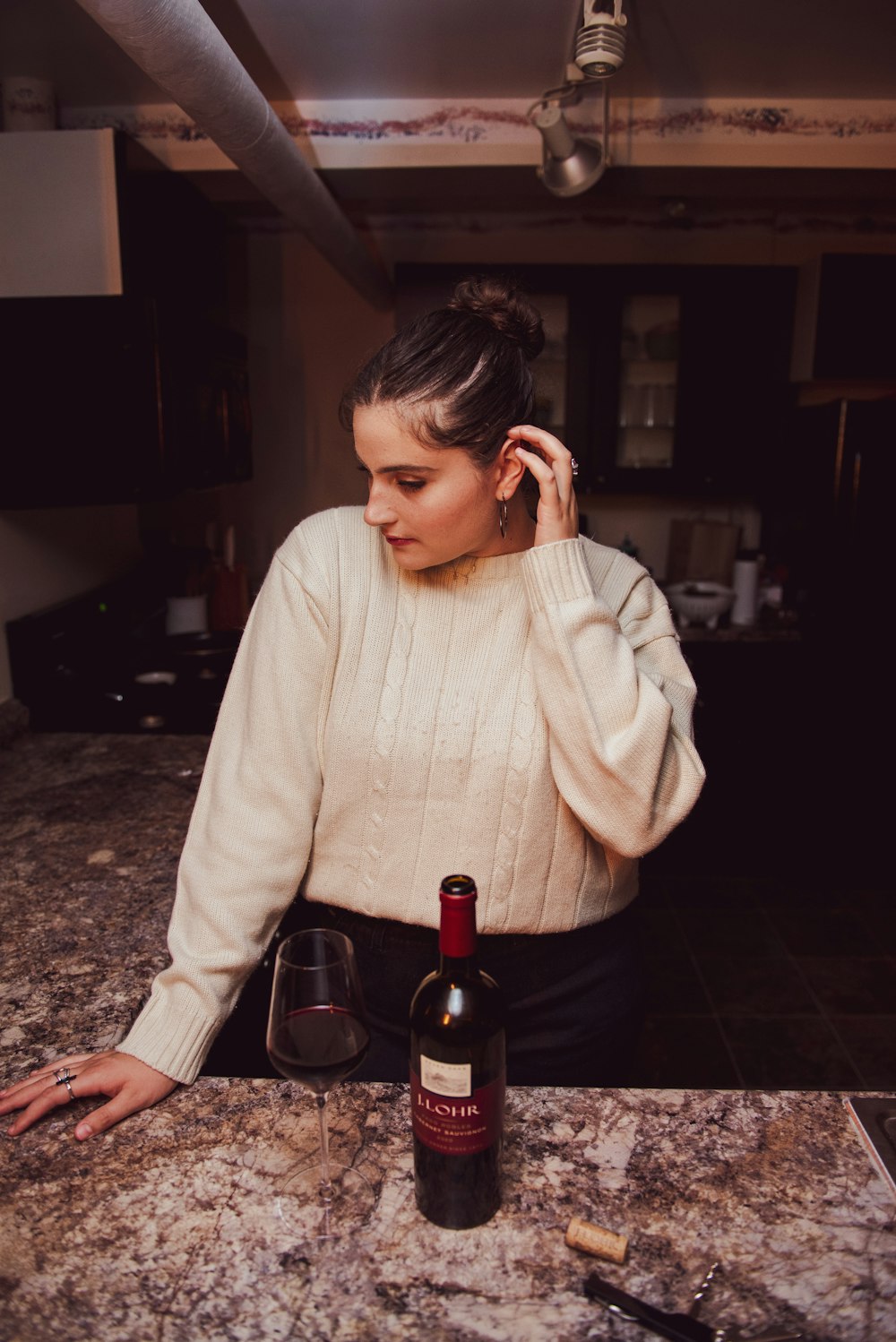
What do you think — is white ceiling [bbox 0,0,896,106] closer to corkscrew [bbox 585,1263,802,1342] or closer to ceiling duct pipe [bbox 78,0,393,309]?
ceiling duct pipe [bbox 78,0,393,309]

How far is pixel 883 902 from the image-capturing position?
3.68 m

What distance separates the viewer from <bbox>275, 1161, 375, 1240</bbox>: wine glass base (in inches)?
33.8

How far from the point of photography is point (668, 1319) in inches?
30.0

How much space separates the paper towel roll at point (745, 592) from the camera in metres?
4.05

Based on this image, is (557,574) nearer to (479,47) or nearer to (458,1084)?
(458,1084)

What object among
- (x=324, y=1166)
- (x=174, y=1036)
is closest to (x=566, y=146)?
(x=174, y=1036)

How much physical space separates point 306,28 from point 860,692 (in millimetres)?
3020

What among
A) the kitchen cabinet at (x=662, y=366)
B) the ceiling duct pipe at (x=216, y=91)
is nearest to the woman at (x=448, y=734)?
the ceiling duct pipe at (x=216, y=91)

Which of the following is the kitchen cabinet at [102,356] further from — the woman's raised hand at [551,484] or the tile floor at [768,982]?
the tile floor at [768,982]

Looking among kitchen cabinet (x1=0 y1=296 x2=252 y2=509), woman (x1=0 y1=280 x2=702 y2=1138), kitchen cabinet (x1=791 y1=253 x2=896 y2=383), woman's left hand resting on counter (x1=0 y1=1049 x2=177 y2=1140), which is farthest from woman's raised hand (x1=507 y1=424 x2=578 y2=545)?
kitchen cabinet (x1=791 y1=253 x2=896 y2=383)

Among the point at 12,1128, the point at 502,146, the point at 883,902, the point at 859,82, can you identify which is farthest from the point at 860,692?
the point at 12,1128

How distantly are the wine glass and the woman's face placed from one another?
517mm

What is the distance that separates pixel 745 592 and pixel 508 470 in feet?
10.1

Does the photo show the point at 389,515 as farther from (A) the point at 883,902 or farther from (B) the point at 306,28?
(A) the point at 883,902
